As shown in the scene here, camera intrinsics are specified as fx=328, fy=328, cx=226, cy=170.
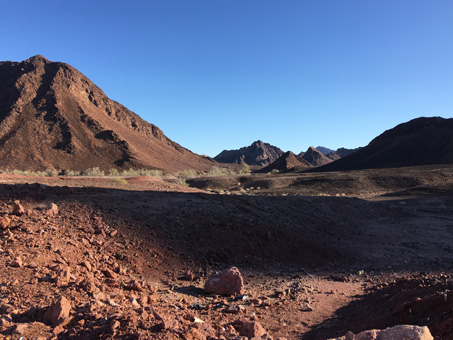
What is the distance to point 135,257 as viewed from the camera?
786 cm

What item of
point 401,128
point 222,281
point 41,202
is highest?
point 401,128

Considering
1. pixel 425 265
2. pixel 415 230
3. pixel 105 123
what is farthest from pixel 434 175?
pixel 105 123

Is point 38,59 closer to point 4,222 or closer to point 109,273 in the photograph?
point 4,222

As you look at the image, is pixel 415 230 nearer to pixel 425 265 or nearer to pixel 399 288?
pixel 425 265

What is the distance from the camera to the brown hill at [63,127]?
6253 cm

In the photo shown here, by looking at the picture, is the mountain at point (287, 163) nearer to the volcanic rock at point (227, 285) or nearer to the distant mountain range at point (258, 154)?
the distant mountain range at point (258, 154)

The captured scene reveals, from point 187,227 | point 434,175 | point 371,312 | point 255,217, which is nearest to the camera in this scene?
point 371,312

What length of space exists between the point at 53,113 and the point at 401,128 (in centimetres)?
8175

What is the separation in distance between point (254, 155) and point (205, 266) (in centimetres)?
15695

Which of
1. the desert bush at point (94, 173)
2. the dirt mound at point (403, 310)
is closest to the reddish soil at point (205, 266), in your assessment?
the dirt mound at point (403, 310)

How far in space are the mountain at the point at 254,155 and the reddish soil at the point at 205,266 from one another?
145m

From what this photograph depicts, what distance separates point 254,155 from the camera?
539ft

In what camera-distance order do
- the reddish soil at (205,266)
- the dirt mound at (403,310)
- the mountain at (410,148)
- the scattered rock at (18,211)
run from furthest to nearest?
the mountain at (410,148)
the scattered rock at (18,211)
the reddish soil at (205,266)
the dirt mound at (403,310)

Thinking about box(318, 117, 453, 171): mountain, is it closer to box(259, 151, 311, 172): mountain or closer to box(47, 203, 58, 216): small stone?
box(259, 151, 311, 172): mountain
